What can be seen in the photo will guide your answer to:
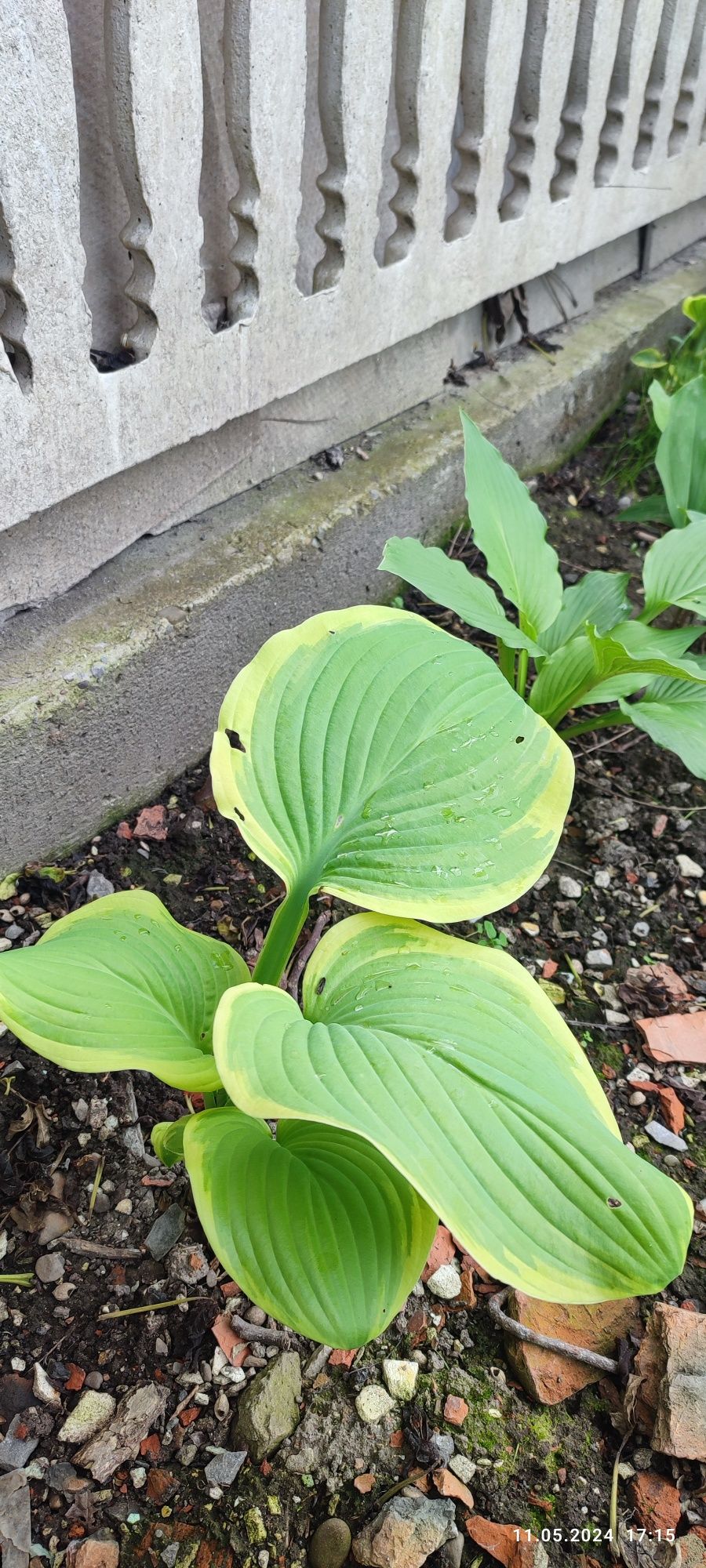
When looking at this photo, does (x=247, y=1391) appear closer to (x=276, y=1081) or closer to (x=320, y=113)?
(x=276, y=1081)

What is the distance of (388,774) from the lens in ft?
4.41

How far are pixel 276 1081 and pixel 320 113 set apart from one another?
1.79m

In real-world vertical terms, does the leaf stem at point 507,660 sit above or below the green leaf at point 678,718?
below

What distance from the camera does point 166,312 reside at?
1.68 meters

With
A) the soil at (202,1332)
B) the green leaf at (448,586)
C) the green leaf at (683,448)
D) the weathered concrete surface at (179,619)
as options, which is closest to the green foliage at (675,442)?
the green leaf at (683,448)

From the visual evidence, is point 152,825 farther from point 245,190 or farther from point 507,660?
point 245,190

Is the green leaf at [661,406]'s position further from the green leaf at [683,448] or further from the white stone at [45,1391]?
the white stone at [45,1391]

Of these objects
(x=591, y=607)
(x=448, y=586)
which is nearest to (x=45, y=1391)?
(x=448, y=586)

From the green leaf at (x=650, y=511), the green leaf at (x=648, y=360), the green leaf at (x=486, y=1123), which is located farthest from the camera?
the green leaf at (x=648, y=360)

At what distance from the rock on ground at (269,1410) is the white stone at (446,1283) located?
21cm

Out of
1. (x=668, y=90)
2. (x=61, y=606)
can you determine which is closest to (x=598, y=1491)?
(x=61, y=606)

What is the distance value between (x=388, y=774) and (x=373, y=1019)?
1.10 ft

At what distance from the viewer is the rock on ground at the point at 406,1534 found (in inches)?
43.7

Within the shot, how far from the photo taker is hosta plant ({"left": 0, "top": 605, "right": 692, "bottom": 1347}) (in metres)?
1.00
